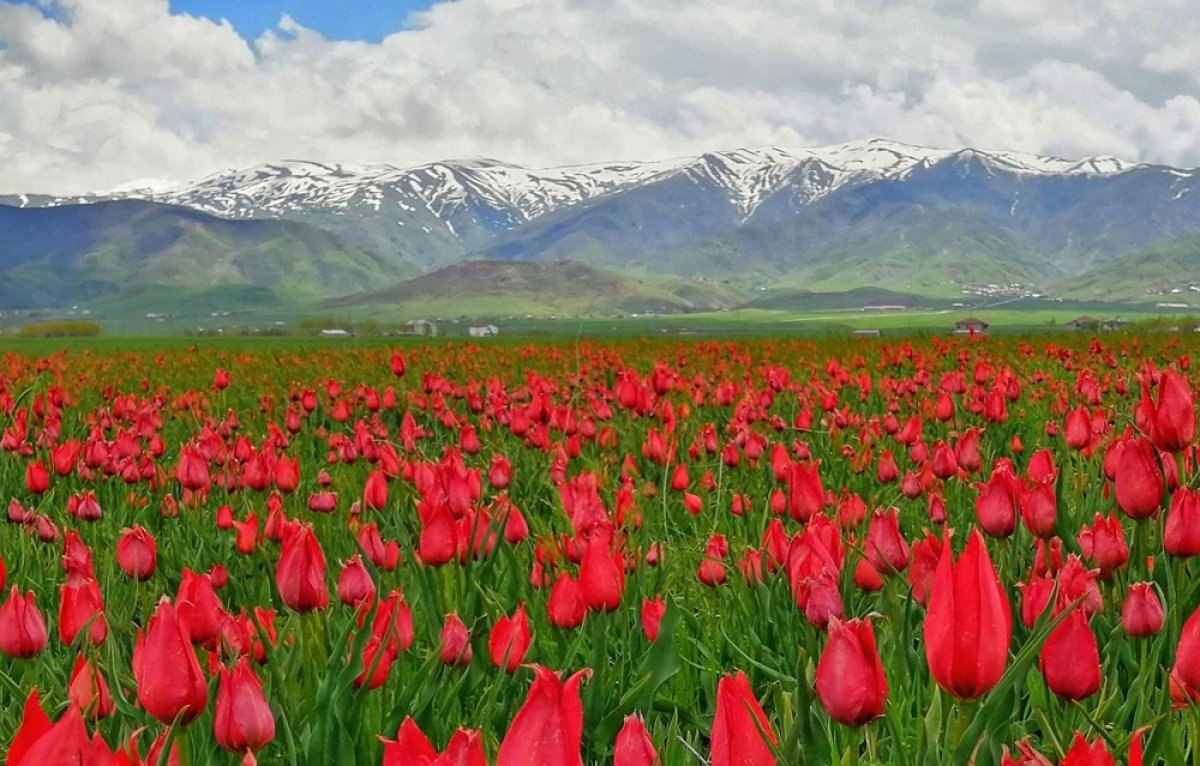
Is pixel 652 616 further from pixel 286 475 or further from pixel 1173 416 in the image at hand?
pixel 286 475

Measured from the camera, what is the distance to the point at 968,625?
4.85ft

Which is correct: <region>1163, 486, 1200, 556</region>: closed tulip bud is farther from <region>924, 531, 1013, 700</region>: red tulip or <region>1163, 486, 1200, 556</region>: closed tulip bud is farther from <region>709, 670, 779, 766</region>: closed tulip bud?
<region>709, 670, 779, 766</region>: closed tulip bud

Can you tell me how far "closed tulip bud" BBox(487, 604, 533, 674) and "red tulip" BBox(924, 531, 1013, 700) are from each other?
1.02m

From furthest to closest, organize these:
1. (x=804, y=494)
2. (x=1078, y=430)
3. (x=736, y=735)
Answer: (x=1078, y=430) < (x=804, y=494) < (x=736, y=735)

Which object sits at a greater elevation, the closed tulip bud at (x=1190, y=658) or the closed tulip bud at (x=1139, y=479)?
the closed tulip bud at (x=1139, y=479)

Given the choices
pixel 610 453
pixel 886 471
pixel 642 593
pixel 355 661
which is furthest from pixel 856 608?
pixel 610 453

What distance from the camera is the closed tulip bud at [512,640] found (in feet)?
7.64

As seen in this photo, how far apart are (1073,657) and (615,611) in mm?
1362

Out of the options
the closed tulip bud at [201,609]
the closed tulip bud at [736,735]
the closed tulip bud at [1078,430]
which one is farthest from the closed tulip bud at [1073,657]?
the closed tulip bud at [1078,430]

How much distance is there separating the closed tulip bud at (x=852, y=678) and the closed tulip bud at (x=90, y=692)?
124 centimetres

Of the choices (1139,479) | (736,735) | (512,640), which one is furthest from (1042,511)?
(736,735)

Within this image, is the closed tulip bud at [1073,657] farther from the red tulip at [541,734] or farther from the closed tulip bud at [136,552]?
the closed tulip bud at [136,552]

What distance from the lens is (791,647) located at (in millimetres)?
2922

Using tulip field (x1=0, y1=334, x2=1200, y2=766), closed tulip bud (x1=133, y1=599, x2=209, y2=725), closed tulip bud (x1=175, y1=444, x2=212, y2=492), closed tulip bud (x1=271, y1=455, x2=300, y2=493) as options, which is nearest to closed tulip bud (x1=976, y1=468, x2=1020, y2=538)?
tulip field (x1=0, y1=334, x2=1200, y2=766)
